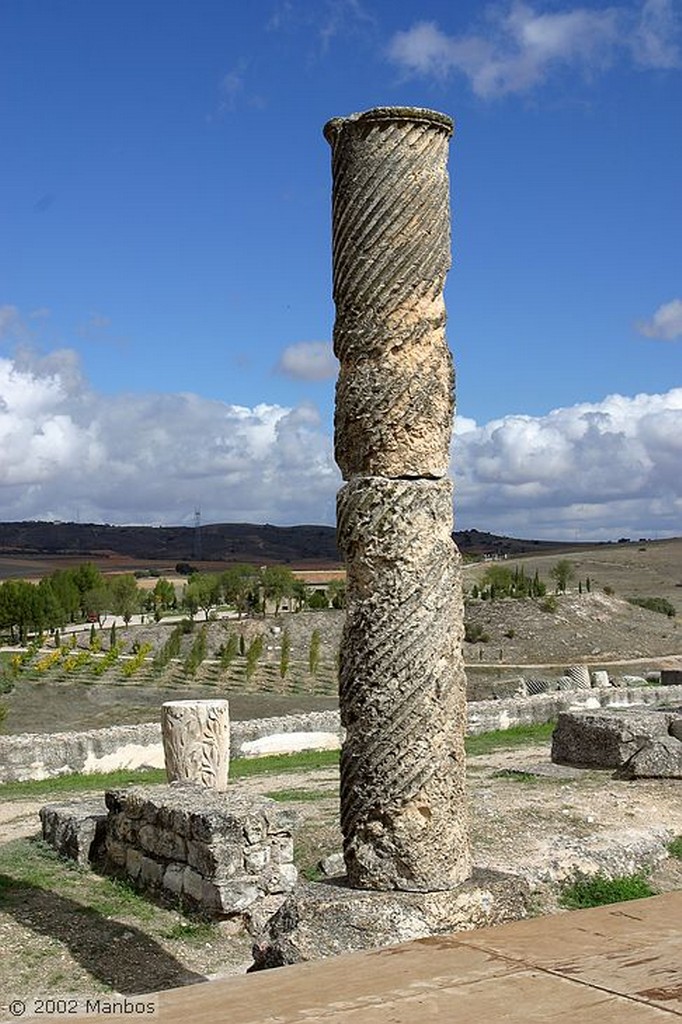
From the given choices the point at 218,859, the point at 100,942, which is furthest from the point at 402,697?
the point at 100,942

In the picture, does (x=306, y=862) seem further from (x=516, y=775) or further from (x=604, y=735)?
(x=604, y=735)

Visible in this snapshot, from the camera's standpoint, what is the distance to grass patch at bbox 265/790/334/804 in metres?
11.6

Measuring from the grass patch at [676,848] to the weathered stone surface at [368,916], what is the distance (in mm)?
4255

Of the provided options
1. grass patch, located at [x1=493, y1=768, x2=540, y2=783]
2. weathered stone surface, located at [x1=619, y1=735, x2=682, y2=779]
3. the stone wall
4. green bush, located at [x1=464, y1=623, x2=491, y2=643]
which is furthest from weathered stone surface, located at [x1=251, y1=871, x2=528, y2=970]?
green bush, located at [x1=464, y1=623, x2=491, y2=643]

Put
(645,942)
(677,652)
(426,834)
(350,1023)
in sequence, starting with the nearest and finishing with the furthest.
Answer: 1. (350,1023)
2. (645,942)
3. (426,834)
4. (677,652)

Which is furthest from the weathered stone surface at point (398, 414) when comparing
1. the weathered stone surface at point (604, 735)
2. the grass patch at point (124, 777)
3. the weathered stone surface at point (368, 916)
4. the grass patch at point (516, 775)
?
the grass patch at point (124, 777)

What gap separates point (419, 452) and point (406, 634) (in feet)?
3.24

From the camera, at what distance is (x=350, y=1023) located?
3.29 m

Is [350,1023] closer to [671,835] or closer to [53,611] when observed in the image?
[671,835]

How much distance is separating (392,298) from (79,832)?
582cm

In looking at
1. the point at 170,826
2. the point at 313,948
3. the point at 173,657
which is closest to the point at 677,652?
the point at 173,657

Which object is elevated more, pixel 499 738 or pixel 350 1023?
pixel 350 1023

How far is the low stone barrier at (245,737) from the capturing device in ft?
50.3

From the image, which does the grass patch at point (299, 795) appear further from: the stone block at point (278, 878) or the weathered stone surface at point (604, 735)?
the weathered stone surface at point (604, 735)
